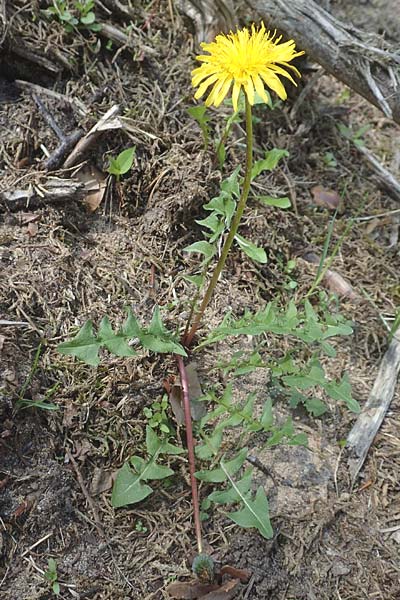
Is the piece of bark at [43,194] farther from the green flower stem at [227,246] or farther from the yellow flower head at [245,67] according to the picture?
the yellow flower head at [245,67]

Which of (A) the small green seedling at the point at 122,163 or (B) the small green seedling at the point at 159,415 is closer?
(B) the small green seedling at the point at 159,415

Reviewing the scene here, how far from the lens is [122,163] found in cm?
269

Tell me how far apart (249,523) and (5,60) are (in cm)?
221

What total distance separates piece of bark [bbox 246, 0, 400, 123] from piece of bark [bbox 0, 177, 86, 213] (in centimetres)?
122

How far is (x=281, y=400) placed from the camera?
8.40 feet

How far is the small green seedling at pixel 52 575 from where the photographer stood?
1.98 metres

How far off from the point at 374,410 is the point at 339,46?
65.6 inches

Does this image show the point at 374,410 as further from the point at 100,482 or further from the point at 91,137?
the point at 91,137

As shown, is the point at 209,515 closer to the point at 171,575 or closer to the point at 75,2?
the point at 171,575

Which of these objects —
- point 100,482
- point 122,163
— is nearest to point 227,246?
point 122,163

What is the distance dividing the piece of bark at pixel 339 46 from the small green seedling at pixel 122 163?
36.7 inches

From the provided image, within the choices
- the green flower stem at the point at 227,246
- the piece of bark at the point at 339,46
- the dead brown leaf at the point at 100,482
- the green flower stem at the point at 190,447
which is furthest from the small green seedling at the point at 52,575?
the piece of bark at the point at 339,46

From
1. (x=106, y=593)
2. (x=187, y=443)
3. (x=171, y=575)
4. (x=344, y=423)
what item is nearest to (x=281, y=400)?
(x=344, y=423)

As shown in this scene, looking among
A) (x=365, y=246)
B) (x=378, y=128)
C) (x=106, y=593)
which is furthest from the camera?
(x=378, y=128)
